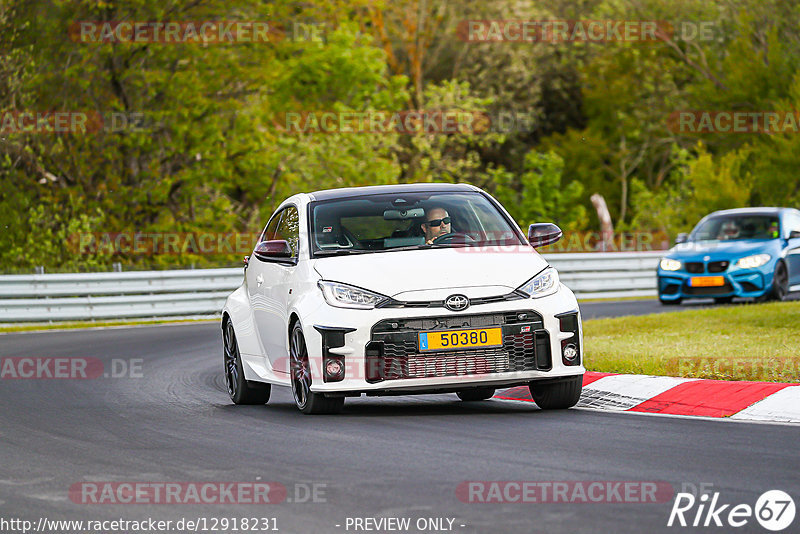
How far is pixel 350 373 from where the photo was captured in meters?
9.88

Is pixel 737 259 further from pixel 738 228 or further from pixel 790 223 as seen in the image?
pixel 790 223

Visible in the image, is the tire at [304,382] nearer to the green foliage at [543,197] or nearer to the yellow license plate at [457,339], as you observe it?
the yellow license plate at [457,339]

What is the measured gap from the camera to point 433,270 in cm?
1005

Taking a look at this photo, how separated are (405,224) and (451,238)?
36 cm

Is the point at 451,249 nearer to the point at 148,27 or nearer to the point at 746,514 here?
the point at 746,514

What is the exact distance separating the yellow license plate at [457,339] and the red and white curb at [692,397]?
130 cm

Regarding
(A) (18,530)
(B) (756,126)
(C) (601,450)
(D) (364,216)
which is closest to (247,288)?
(D) (364,216)

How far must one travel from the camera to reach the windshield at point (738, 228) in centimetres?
2430

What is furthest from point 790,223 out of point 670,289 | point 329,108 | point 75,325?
point 329,108
